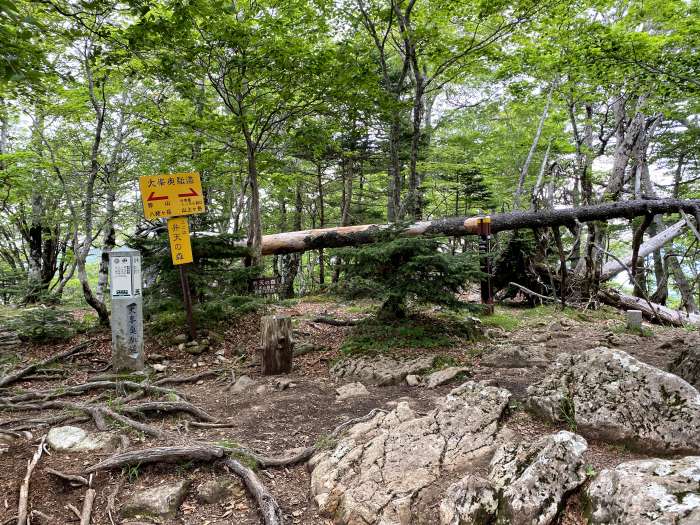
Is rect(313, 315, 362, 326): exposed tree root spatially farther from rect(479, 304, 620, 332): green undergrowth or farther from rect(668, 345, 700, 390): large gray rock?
rect(668, 345, 700, 390): large gray rock

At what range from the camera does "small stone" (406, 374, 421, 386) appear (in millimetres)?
5393

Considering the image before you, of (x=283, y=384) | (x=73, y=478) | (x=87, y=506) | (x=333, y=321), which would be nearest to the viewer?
(x=87, y=506)

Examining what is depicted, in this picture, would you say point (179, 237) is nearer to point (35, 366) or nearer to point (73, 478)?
point (35, 366)

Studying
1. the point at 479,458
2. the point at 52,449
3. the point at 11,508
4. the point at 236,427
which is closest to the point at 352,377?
the point at 236,427

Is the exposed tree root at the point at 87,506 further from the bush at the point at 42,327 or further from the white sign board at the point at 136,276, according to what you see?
the bush at the point at 42,327

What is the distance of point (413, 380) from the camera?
5.43 meters

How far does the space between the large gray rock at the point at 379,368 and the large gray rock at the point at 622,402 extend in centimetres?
224

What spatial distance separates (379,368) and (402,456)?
2.69 metres

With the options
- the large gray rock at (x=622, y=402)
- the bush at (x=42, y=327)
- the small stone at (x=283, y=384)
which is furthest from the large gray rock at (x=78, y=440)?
the bush at (x=42, y=327)

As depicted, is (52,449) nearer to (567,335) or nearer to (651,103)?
(567,335)

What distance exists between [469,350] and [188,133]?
313 inches

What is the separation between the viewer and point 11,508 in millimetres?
2928

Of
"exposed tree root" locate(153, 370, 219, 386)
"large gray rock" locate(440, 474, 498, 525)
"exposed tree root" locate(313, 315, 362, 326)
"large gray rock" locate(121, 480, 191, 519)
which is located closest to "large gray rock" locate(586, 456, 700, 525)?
"large gray rock" locate(440, 474, 498, 525)

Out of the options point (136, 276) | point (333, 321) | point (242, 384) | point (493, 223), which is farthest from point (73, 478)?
point (493, 223)
